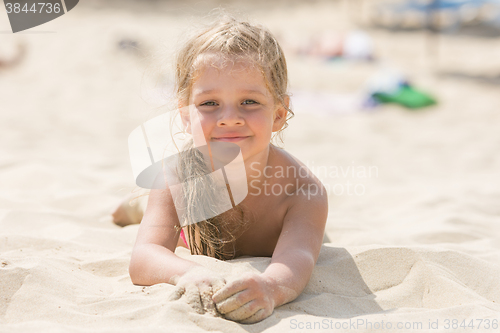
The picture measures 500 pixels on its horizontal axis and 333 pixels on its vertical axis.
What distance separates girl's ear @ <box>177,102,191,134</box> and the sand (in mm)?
297

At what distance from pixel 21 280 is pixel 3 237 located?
25.6 inches

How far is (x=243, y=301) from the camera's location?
63.1 inches

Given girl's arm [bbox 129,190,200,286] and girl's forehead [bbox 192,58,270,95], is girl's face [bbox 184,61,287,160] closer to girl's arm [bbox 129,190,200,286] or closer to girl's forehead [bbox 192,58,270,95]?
girl's forehead [bbox 192,58,270,95]

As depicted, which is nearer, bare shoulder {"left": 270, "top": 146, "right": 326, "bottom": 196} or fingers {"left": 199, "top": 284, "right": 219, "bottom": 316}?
fingers {"left": 199, "top": 284, "right": 219, "bottom": 316}

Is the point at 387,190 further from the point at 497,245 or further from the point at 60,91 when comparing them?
the point at 60,91

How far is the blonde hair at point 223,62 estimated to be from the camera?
2.09 meters

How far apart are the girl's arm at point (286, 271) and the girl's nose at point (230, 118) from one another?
1.48 feet

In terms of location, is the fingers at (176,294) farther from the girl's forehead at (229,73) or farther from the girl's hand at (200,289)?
the girl's forehead at (229,73)

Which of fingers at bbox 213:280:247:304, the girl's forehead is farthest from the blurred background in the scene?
fingers at bbox 213:280:247:304

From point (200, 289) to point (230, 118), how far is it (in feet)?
2.29

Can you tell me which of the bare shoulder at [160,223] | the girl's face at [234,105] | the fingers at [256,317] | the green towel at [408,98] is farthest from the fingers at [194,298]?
the green towel at [408,98]

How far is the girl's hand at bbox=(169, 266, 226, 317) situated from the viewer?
1.61 meters

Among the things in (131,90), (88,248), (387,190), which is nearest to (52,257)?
(88,248)

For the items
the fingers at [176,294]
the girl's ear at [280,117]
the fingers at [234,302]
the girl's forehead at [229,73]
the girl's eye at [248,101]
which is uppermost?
the girl's forehead at [229,73]
